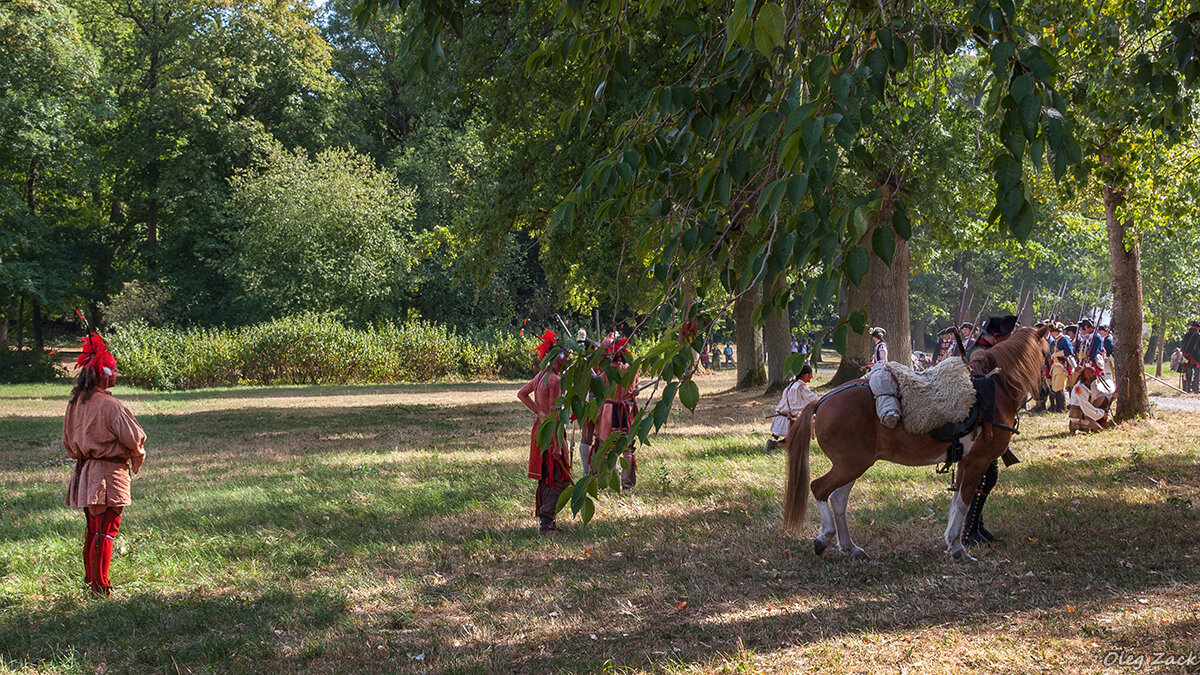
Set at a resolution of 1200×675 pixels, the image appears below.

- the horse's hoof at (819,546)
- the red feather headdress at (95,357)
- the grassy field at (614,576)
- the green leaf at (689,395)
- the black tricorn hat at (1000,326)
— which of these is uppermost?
the black tricorn hat at (1000,326)

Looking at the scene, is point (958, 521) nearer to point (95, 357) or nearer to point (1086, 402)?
point (95, 357)

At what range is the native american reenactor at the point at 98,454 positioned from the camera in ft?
22.2

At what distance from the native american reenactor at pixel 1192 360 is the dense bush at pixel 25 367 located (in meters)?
38.6

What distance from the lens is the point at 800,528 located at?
24.2 feet

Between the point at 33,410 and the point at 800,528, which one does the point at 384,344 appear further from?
the point at 800,528

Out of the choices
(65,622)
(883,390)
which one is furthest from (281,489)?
(883,390)

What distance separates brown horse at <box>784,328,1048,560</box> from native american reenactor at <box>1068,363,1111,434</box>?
26.1 ft

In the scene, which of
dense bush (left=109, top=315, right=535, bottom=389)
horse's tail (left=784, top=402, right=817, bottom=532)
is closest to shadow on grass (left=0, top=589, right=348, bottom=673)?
horse's tail (left=784, top=402, right=817, bottom=532)

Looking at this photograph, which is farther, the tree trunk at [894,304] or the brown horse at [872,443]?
the tree trunk at [894,304]

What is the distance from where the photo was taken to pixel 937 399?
6.98 metres

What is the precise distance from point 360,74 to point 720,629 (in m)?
53.6

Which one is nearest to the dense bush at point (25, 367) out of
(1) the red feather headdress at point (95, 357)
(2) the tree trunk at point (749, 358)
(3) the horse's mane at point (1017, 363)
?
(2) the tree trunk at point (749, 358)

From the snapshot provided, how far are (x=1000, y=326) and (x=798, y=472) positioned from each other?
7.29ft

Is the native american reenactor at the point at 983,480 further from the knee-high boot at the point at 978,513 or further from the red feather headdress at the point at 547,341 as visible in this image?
the red feather headdress at the point at 547,341
